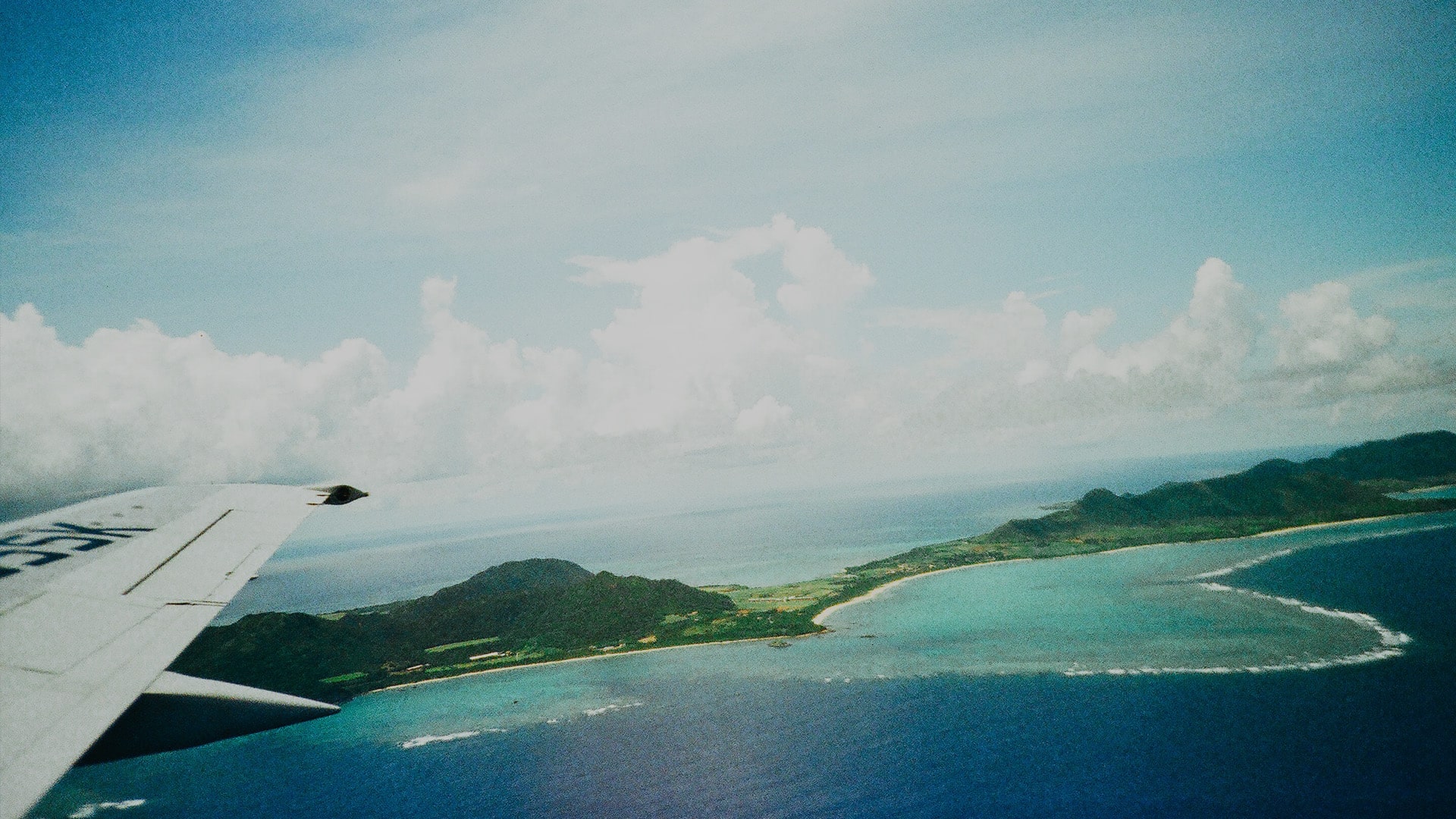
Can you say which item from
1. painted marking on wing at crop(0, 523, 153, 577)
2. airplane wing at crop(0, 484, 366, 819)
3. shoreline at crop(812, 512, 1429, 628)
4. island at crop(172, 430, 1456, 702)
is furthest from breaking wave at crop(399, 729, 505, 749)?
shoreline at crop(812, 512, 1429, 628)

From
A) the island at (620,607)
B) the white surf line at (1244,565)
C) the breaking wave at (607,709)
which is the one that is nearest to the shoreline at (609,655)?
the island at (620,607)

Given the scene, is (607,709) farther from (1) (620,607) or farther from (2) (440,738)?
(1) (620,607)

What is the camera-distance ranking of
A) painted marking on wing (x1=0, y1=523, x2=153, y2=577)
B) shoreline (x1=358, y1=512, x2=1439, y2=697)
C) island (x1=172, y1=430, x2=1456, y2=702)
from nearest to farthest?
painted marking on wing (x1=0, y1=523, x2=153, y2=577), shoreline (x1=358, y1=512, x2=1439, y2=697), island (x1=172, y1=430, x2=1456, y2=702)

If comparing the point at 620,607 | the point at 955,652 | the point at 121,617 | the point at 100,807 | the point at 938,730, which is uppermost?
the point at 121,617

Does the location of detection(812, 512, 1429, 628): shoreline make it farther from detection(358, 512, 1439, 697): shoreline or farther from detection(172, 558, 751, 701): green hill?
detection(172, 558, 751, 701): green hill

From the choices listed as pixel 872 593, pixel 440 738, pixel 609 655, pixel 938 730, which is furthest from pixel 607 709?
pixel 872 593

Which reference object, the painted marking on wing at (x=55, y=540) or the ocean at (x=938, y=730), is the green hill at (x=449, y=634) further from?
the painted marking on wing at (x=55, y=540)

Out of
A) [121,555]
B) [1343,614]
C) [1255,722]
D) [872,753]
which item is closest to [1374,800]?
[1255,722]
